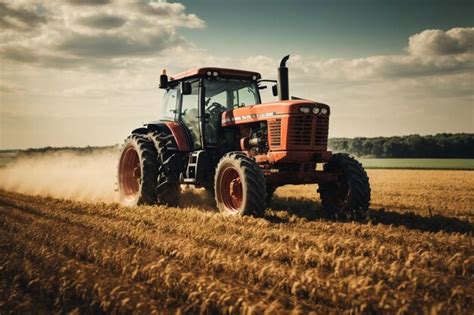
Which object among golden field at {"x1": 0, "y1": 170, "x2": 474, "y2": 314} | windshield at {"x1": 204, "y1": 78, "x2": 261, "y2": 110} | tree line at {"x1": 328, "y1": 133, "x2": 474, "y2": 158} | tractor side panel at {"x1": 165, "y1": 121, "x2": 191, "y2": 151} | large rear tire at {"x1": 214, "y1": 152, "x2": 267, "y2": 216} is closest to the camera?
golden field at {"x1": 0, "y1": 170, "x2": 474, "y2": 314}

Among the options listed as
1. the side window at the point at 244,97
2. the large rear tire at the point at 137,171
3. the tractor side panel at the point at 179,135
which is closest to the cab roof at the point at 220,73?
the side window at the point at 244,97

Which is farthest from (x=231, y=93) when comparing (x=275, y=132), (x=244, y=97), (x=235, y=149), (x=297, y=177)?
(x=297, y=177)

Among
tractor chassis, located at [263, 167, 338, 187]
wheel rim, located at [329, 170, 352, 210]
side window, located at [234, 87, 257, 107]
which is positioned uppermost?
side window, located at [234, 87, 257, 107]

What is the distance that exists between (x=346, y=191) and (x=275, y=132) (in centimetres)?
180

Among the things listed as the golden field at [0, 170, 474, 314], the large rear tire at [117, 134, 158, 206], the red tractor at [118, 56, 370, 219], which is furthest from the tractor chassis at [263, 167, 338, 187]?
the large rear tire at [117, 134, 158, 206]

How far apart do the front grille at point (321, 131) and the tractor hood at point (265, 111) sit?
0.17m

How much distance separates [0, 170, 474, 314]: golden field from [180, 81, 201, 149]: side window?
6.82 ft

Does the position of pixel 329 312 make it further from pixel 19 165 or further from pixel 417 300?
pixel 19 165

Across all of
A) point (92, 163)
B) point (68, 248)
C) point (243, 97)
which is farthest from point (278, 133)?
point (92, 163)

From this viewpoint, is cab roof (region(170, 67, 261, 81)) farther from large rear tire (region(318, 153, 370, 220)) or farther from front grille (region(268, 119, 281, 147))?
large rear tire (region(318, 153, 370, 220))

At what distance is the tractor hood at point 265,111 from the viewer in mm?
8023

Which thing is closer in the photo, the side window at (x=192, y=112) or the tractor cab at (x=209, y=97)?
the tractor cab at (x=209, y=97)

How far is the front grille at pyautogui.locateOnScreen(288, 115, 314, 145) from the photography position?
8016mm

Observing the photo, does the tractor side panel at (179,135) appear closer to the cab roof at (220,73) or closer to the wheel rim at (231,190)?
the cab roof at (220,73)
